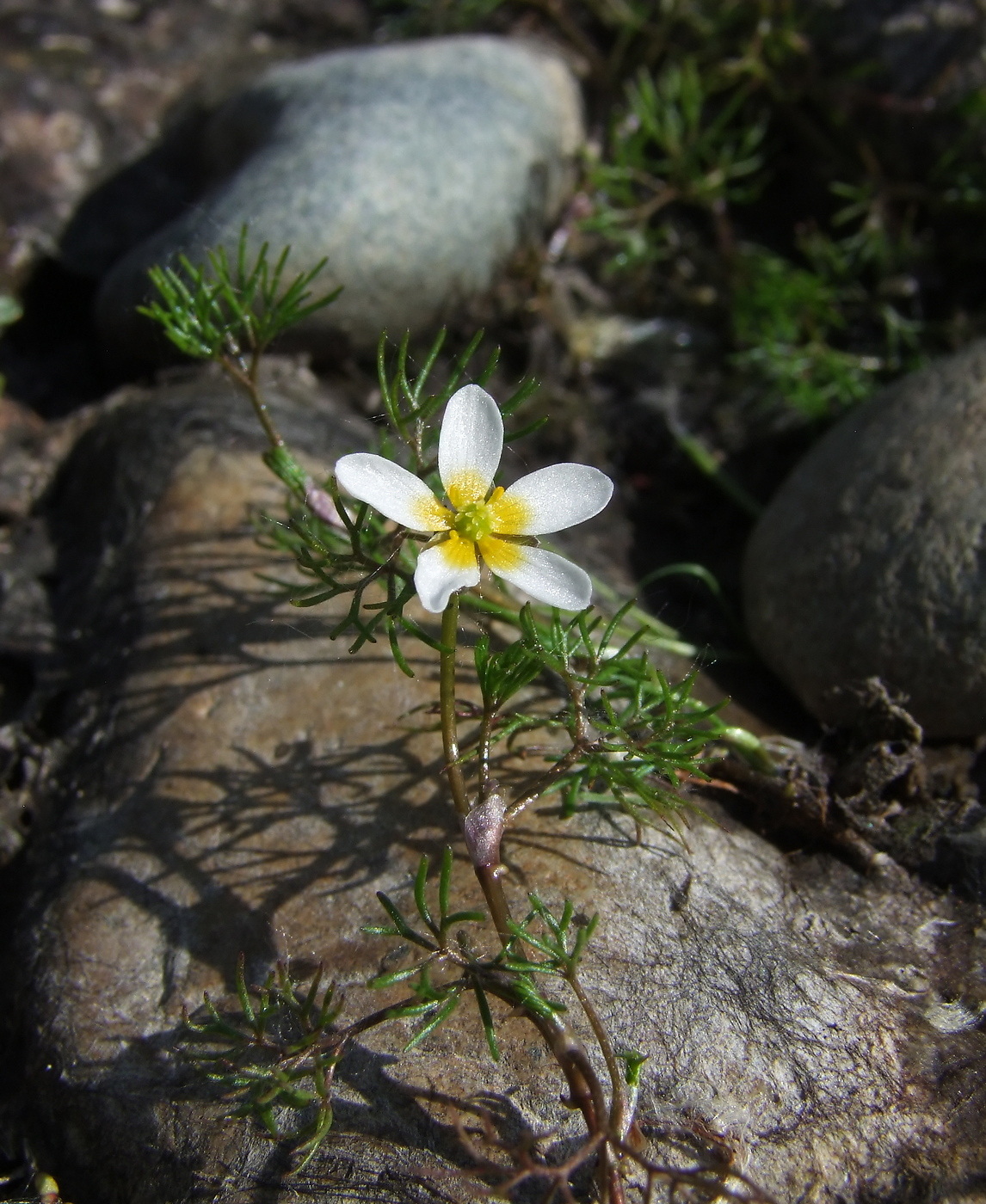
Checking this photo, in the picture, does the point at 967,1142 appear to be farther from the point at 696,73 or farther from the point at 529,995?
the point at 696,73

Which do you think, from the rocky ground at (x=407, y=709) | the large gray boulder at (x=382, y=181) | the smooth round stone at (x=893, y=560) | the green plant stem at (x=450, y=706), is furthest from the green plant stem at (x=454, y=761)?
the large gray boulder at (x=382, y=181)

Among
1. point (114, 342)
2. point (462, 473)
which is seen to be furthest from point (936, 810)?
point (114, 342)

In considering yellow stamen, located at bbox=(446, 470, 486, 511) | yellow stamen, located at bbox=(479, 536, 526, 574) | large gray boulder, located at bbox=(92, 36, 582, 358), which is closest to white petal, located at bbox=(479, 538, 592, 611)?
yellow stamen, located at bbox=(479, 536, 526, 574)

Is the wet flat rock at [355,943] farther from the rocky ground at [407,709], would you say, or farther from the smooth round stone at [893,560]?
the smooth round stone at [893,560]

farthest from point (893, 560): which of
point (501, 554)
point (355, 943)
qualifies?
point (355, 943)

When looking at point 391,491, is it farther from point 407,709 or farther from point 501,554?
point 407,709

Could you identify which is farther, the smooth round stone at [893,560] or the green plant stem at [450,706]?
the smooth round stone at [893,560]

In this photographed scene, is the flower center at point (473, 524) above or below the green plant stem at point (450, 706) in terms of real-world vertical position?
above
